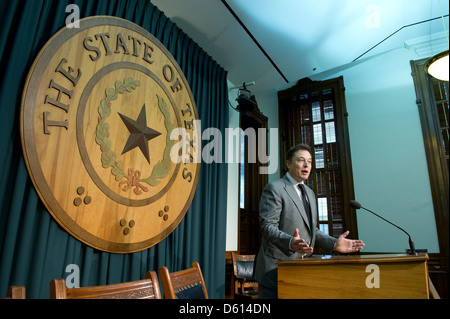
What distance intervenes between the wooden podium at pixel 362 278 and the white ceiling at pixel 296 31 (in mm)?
2699

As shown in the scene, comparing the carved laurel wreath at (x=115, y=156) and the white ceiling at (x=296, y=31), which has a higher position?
the white ceiling at (x=296, y=31)

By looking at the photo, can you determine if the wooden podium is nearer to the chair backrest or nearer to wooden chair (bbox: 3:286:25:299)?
wooden chair (bbox: 3:286:25:299)

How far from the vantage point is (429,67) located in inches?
123

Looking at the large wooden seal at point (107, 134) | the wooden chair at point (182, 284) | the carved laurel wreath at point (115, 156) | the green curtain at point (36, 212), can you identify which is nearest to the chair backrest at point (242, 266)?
the green curtain at point (36, 212)

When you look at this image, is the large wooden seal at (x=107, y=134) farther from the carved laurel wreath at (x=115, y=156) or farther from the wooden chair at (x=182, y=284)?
the wooden chair at (x=182, y=284)


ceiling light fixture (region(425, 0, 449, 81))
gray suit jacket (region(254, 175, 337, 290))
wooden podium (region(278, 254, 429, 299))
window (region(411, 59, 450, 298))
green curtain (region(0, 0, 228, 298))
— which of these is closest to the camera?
wooden podium (region(278, 254, 429, 299))

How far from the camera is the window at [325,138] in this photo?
4.94m

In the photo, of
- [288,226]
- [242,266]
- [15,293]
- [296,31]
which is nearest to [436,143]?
[296,31]

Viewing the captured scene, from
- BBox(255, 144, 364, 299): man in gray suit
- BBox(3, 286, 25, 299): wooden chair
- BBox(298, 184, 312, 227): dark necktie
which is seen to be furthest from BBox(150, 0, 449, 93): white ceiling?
BBox(3, 286, 25, 299): wooden chair

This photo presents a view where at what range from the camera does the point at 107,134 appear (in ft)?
7.05

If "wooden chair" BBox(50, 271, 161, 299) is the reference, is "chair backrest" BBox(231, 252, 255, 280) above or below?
below

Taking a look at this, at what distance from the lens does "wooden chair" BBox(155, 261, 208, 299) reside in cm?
132
